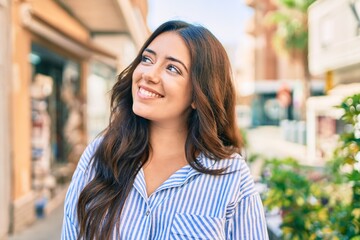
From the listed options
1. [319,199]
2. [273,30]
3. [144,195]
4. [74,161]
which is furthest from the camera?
[273,30]

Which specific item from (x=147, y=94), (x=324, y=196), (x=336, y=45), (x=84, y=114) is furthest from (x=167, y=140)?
(x=84, y=114)

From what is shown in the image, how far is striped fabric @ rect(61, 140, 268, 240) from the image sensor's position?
4.89 feet

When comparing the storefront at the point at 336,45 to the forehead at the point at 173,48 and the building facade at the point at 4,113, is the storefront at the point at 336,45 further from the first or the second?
the building facade at the point at 4,113

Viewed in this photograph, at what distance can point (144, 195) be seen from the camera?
1540mm

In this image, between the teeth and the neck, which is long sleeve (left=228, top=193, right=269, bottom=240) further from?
the teeth

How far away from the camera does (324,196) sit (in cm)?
321

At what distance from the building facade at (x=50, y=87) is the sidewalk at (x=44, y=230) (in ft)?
0.38

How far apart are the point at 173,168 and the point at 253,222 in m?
0.33

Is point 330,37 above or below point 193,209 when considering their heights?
above

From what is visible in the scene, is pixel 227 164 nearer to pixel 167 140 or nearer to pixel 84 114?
pixel 167 140

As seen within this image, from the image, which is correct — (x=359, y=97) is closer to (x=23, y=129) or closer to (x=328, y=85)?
(x=23, y=129)

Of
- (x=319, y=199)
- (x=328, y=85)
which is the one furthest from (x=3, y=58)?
(x=328, y=85)

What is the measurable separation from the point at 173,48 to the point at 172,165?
0.41m

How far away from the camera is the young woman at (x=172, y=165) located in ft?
4.96
